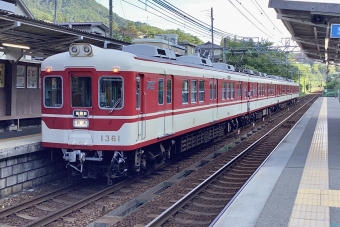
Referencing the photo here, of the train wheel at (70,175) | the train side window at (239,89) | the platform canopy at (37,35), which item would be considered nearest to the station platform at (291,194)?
the train wheel at (70,175)

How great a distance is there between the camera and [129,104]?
9.53 meters

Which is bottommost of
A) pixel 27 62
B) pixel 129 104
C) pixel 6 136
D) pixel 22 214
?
pixel 22 214

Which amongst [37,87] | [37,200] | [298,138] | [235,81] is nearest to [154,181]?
[37,200]

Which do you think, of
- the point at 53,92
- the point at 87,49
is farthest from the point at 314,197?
the point at 53,92

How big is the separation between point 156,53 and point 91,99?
2795 millimetres

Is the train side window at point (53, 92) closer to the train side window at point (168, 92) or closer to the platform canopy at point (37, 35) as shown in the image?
the platform canopy at point (37, 35)

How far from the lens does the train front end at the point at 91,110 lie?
956 centimetres

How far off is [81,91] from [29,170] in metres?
2.18

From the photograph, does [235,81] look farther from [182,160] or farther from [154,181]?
[154,181]

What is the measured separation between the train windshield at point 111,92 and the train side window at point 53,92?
1.00 m

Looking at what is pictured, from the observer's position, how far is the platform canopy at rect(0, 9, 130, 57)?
1083cm

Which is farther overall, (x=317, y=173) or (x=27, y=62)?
(x=27, y=62)

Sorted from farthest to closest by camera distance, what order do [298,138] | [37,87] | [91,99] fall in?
[298,138], [37,87], [91,99]

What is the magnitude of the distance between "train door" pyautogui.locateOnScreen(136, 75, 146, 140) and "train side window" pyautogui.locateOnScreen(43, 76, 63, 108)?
5.61ft
